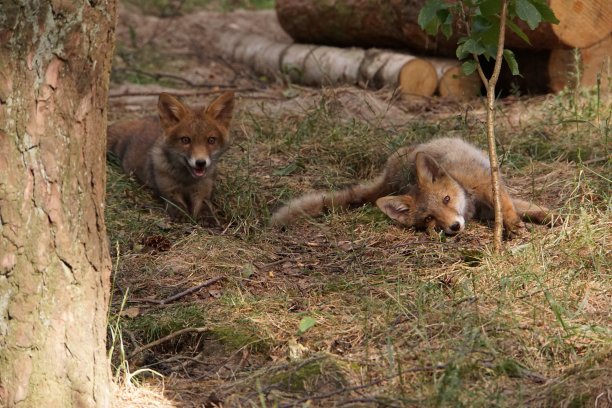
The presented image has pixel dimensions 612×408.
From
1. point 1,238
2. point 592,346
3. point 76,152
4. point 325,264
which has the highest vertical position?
point 76,152

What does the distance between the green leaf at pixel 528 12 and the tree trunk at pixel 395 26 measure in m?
2.27

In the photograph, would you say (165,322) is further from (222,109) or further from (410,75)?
(410,75)

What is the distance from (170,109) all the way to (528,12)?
125 inches

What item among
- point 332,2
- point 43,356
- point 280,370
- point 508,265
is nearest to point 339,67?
point 332,2

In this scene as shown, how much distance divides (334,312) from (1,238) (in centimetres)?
186

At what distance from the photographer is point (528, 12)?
14.9 ft

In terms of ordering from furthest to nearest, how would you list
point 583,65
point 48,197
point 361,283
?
point 583,65 → point 361,283 → point 48,197

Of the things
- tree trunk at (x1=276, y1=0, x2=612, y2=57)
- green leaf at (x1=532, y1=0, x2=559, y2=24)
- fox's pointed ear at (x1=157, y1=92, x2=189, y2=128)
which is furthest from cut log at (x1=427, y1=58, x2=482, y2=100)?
green leaf at (x1=532, y1=0, x2=559, y2=24)

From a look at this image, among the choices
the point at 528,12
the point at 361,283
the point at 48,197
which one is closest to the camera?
the point at 48,197

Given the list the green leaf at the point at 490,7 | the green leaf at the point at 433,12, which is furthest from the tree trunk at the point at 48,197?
the green leaf at the point at 490,7

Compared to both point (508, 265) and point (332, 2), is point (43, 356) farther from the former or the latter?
point (332, 2)

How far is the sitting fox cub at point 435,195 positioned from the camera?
19.0 ft

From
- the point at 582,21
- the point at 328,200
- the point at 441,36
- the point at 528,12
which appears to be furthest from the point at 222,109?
the point at 582,21

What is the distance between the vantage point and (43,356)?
11.0 feet
